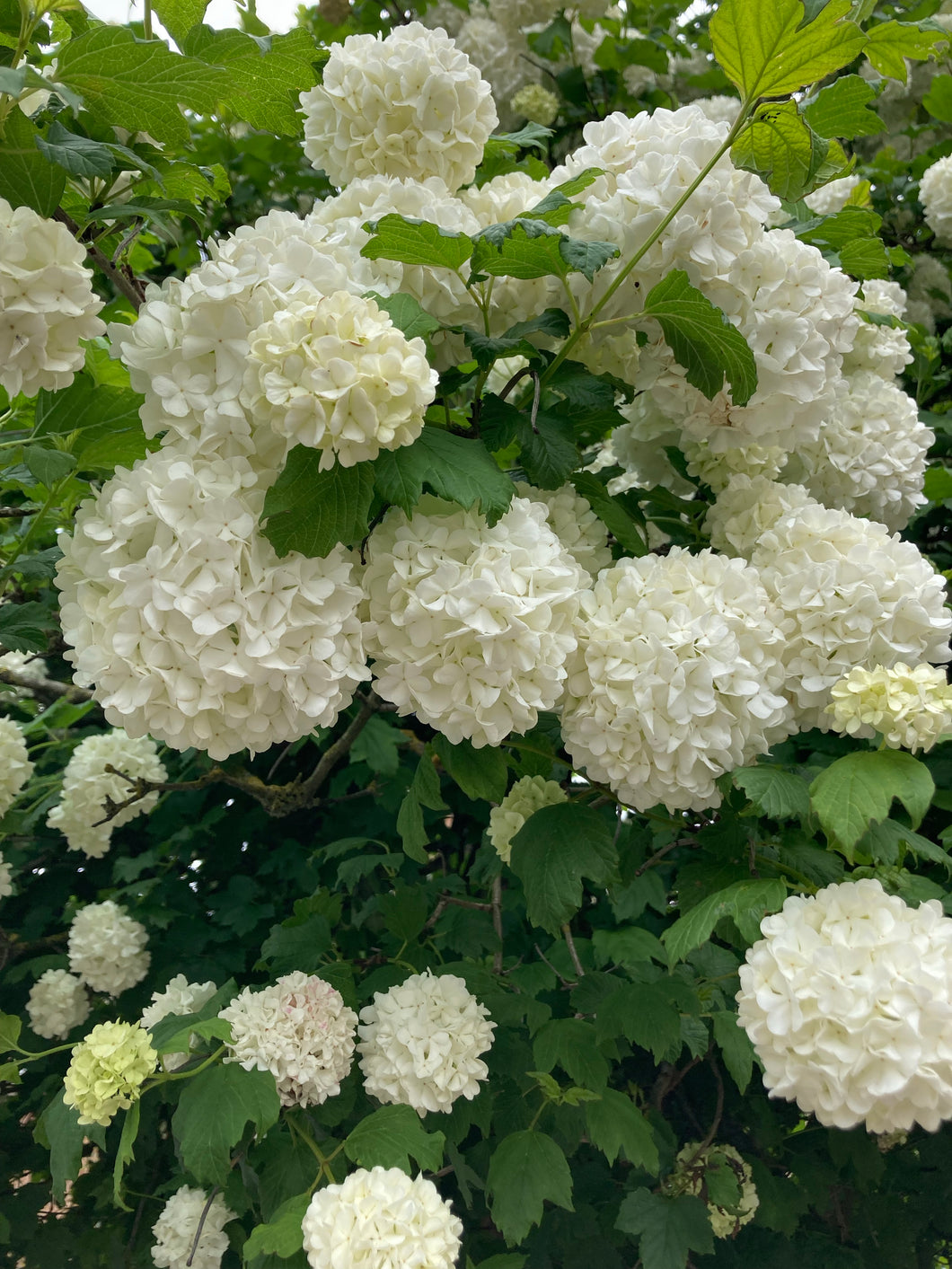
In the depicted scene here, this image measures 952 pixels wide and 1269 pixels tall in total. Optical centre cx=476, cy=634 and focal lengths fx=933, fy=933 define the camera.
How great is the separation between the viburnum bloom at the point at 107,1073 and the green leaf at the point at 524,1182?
0.61 metres

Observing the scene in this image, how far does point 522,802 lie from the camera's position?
166 centimetres

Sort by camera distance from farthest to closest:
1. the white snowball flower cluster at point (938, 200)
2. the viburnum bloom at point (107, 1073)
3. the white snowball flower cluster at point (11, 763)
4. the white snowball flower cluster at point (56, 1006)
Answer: the white snowball flower cluster at point (938, 200) → the white snowball flower cluster at point (56, 1006) → the white snowball flower cluster at point (11, 763) → the viburnum bloom at point (107, 1073)

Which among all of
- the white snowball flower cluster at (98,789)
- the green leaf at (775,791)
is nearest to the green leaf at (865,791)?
the green leaf at (775,791)

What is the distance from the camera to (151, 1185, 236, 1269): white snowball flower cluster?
173cm

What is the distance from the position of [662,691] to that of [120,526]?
672 millimetres

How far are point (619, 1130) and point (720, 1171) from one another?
53 cm

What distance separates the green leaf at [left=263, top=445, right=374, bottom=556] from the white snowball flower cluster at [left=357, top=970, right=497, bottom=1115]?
894mm

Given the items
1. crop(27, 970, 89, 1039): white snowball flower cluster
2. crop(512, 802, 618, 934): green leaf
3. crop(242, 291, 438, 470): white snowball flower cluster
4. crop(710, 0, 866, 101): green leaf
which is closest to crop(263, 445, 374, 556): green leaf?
crop(242, 291, 438, 470): white snowball flower cluster

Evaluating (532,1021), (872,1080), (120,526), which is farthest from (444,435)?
(532,1021)

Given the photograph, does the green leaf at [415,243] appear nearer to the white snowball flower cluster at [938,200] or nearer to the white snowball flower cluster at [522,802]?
the white snowball flower cluster at [522,802]

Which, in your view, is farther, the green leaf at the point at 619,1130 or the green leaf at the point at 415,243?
the green leaf at the point at 619,1130

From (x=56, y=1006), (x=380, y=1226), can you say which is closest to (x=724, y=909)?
(x=380, y=1226)

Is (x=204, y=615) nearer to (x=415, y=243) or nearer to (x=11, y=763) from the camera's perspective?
(x=415, y=243)

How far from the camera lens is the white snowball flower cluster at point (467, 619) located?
1087 mm
